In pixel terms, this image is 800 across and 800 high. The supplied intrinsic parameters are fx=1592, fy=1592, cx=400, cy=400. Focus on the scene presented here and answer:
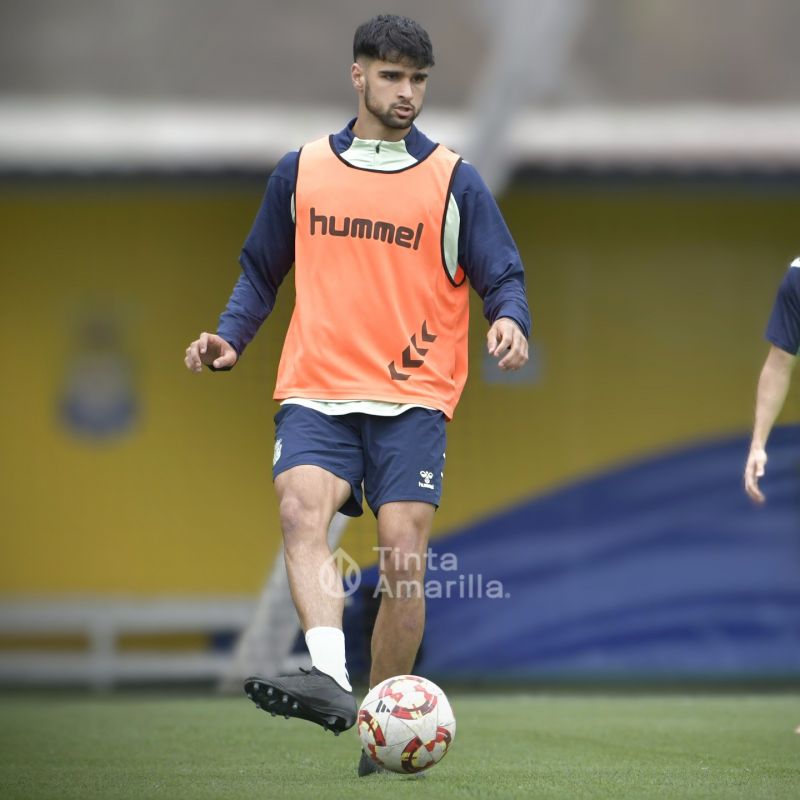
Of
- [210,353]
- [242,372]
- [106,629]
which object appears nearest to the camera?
[210,353]

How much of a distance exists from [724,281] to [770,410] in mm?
6007

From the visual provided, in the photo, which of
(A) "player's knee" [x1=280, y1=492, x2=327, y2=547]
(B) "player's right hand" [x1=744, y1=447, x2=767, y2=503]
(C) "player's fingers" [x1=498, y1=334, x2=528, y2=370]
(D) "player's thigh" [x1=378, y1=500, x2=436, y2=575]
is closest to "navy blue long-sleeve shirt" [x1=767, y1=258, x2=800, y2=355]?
(B) "player's right hand" [x1=744, y1=447, x2=767, y2=503]

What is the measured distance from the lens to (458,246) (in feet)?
16.8

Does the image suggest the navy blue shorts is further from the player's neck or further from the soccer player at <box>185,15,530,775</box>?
the player's neck

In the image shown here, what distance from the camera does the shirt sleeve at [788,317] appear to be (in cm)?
604

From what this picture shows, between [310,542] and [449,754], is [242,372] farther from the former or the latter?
[310,542]

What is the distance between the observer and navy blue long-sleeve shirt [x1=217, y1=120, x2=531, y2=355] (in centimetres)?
506

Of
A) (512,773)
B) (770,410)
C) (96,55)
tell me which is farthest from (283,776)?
(96,55)

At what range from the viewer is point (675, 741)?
252 inches

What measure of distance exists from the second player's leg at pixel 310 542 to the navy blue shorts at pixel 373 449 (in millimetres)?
59

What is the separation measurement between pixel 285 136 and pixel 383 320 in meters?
5.06

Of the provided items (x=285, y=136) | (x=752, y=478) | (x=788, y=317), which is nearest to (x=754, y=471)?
(x=752, y=478)

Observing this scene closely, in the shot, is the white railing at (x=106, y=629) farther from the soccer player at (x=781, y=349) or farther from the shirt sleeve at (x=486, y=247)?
the shirt sleeve at (x=486, y=247)

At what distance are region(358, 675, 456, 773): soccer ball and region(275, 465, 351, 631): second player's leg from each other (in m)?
0.26
